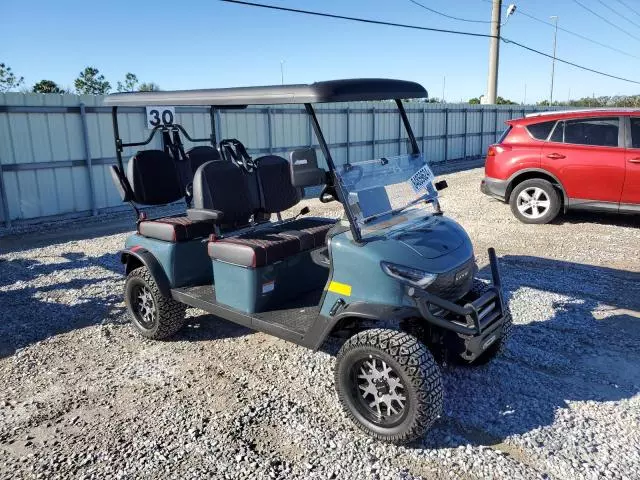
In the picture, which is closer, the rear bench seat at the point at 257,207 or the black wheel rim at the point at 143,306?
the rear bench seat at the point at 257,207

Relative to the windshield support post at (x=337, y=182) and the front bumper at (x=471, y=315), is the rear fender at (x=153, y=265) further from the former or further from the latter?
the front bumper at (x=471, y=315)

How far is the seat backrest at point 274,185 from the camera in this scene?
4.73 meters

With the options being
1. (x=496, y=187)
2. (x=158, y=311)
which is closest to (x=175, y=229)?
(x=158, y=311)

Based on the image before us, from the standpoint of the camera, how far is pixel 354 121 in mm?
15852

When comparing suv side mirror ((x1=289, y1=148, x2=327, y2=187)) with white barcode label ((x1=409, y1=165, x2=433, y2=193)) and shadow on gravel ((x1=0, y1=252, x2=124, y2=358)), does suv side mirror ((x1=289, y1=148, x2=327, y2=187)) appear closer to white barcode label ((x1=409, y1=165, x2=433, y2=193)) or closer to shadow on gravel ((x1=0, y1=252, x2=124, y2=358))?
white barcode label ((x1=409, y1=165, x2=433, y2=193))

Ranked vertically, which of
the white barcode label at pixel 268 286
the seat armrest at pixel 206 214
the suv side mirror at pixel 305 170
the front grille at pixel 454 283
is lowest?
the white barcode label at pixel 268 286

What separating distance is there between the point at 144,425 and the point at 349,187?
1962 mm

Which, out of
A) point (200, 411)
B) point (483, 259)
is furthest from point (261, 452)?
point (483, 259)

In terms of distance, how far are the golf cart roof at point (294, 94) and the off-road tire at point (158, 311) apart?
1.45m

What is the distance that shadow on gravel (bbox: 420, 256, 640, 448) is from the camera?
3283 mm

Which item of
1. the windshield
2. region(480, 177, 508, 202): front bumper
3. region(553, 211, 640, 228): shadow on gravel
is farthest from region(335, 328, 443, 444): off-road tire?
region(553, 211, 640, 228): shadow on gravel

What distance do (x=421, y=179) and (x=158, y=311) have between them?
2.37 meters

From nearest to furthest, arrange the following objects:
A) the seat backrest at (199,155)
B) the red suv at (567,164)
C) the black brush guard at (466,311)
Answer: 1. the black brush guard at (466,311)
2. the seat backrest at (199,155)
3. the red suv at (567,164)

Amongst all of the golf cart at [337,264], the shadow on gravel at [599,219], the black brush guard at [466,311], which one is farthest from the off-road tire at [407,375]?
the shadow on gravel at [599,219]
